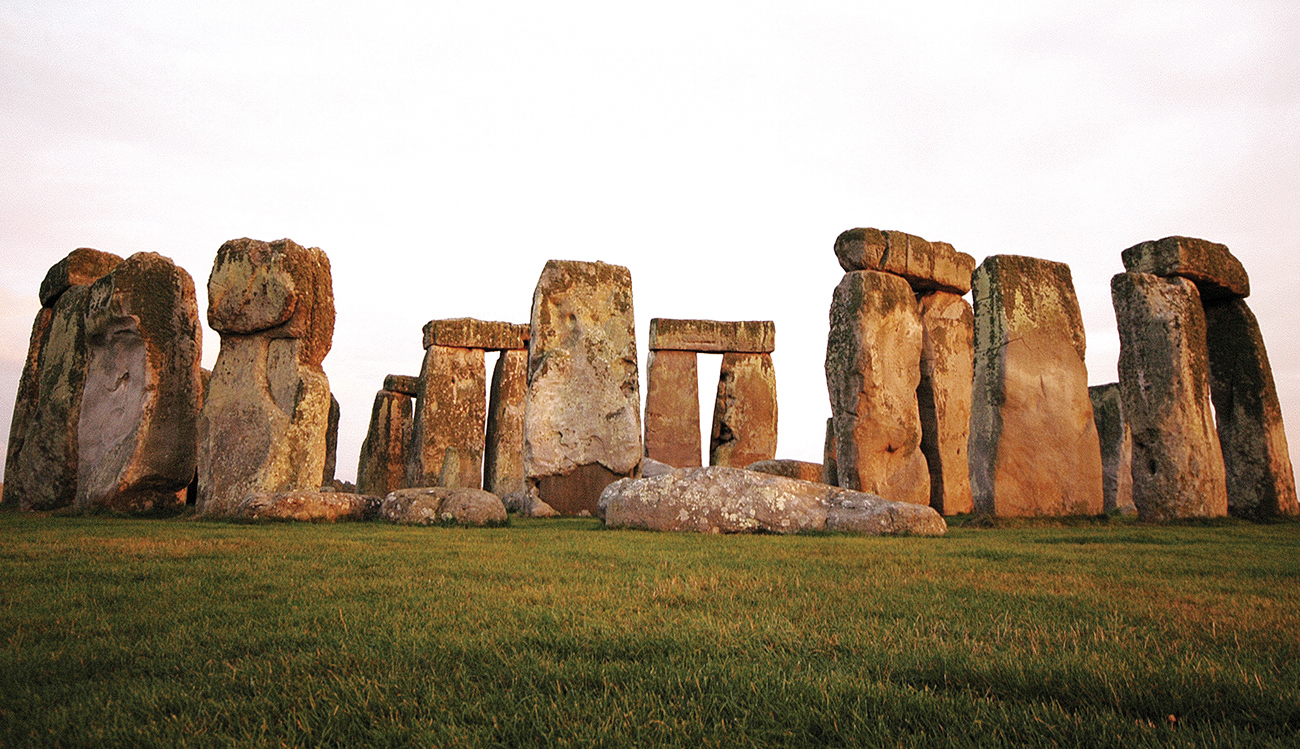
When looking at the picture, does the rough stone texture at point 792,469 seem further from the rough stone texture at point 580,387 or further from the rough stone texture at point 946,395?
the rough stone texture at point 580,387

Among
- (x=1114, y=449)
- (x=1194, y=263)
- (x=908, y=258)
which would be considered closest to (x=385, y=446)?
(x=908, y=258)

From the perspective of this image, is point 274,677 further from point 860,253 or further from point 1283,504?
point 1283,504

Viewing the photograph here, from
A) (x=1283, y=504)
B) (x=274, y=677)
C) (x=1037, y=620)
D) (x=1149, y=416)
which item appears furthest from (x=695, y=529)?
(x=1283, y=504)

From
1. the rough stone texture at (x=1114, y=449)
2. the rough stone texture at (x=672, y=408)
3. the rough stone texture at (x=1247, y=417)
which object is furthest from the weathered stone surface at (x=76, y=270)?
the rough stone texture at (x=1114, y=449)

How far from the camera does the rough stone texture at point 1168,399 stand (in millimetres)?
8430

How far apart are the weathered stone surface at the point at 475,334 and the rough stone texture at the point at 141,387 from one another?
5.93 m

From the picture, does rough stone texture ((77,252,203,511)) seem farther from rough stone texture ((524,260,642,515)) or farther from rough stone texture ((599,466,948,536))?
rough stone texture ((599,466,948,536))

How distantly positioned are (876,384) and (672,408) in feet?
23.4

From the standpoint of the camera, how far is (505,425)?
16625mm

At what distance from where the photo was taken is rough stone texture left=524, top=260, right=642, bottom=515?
33.5ft

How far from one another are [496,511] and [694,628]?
5.32m

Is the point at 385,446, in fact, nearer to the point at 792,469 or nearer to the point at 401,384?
the point at 401,384

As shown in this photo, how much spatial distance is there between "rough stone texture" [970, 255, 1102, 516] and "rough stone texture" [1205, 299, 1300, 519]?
177cm

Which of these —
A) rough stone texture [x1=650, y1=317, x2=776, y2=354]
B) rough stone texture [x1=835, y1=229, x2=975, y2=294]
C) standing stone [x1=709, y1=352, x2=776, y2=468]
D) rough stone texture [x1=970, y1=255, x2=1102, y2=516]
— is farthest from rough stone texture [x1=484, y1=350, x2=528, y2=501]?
rough stone texture [x1=970, y1=255, x2=1102, y2=516]
